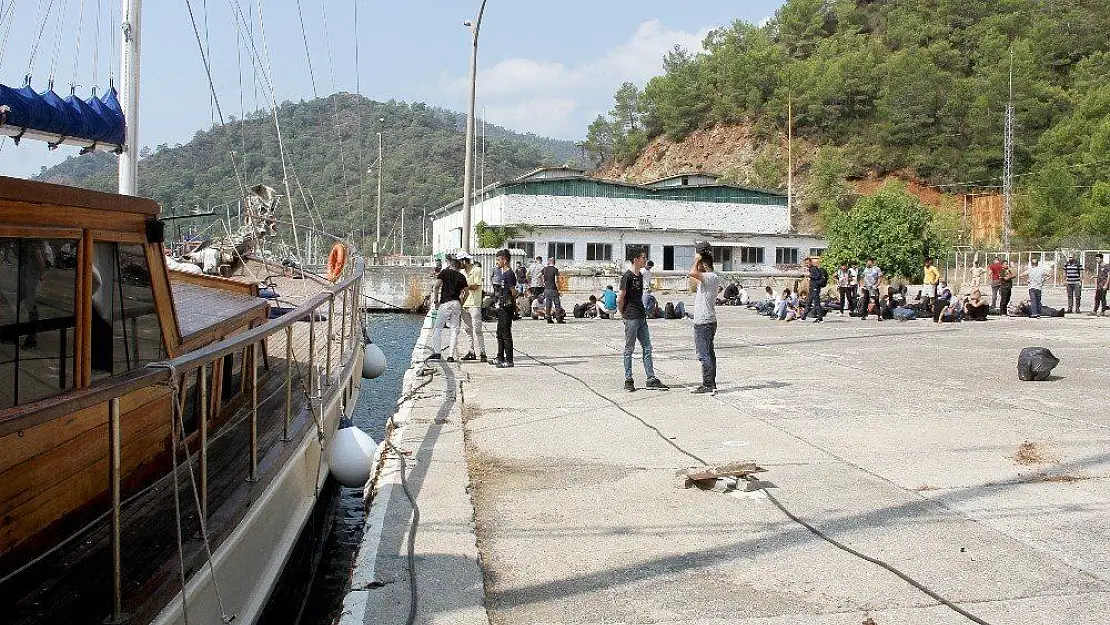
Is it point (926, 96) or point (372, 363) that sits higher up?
point (926, 96)

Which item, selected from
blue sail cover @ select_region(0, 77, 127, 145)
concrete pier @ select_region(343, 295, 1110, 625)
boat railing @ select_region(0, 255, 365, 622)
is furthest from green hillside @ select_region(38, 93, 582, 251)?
concrete pier @ select_region(343, 295, 1110, 625)

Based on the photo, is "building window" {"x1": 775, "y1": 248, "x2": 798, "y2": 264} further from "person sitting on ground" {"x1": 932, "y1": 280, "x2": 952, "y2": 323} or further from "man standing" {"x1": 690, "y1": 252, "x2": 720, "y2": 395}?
"man standing" {"x1": 690, "y1": 252, "x2": 720, "y2": 395}

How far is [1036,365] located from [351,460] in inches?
338

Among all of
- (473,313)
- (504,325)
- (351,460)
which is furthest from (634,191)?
(351,460)

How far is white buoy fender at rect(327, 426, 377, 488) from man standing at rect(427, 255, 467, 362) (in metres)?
6.69

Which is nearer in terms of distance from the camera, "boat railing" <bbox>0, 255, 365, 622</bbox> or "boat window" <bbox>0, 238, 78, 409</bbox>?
"boat railing" <bbox>0, 255, 365, 622</bbox>

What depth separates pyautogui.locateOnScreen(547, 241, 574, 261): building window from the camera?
49000 mm

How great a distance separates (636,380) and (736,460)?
468 cm

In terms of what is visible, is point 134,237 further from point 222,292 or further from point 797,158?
point 797,158

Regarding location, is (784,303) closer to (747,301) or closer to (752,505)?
(747,301)

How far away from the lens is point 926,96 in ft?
283

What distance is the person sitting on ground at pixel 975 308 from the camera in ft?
73.3

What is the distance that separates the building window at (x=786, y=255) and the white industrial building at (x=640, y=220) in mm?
18

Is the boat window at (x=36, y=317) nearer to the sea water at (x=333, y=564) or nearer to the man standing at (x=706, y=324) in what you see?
the sea water at (x=333, y=564)
